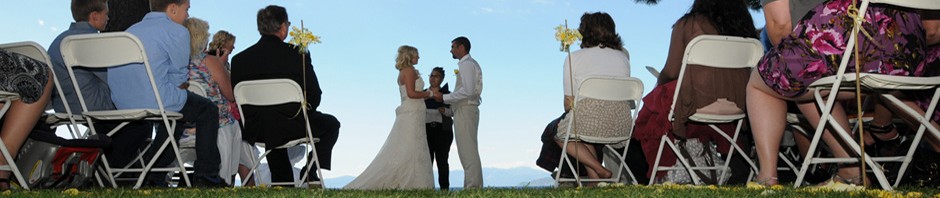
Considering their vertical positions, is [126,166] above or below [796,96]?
below

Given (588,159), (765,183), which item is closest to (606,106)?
(588,159)

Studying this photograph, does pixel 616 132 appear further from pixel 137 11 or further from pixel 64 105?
pixel 137 11

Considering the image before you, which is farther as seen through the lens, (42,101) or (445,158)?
(445,158)

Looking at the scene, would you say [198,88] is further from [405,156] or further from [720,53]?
[405,156]

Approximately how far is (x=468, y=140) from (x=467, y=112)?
10.5 inches

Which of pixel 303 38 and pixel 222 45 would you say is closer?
pixel 303 38

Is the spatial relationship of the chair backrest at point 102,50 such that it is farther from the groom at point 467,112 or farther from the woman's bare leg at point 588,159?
the groom at point 467,112

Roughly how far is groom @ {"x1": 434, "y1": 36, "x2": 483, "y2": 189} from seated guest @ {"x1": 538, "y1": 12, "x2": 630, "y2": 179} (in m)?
3.02

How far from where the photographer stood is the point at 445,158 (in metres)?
9.26

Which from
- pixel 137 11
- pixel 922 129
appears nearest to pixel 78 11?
pixel 137 11

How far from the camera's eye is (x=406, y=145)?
356 inches

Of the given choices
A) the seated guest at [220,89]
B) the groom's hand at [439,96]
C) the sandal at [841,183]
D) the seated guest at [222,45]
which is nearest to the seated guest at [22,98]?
the seated guest at [220,89]

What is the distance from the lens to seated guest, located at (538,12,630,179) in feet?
19.1

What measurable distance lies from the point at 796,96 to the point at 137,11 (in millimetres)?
5072
